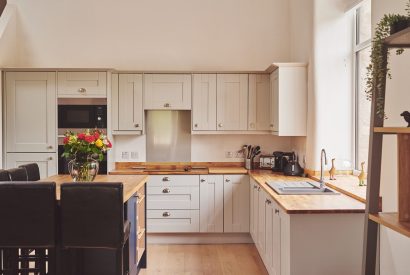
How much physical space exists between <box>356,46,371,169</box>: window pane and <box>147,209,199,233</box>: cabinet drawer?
206cm

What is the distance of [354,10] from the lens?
14.0ft

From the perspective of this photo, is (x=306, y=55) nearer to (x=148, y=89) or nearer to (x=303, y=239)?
(x=148, y=89)

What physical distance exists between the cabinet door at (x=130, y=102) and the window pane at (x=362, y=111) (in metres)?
2.64

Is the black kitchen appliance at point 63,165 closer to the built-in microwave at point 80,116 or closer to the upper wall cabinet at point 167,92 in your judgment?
the built-in microwave at point 80,116

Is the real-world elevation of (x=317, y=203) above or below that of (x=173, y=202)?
above

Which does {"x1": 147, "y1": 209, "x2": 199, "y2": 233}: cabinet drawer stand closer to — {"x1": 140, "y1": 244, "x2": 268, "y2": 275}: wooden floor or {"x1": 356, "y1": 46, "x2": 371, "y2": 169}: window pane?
{"x1": 140, "y1": 244, "x2": 268, "y2": 275}: wooden floor

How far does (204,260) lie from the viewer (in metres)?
4.41

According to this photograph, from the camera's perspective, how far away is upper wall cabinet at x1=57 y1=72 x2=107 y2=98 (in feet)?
16.3

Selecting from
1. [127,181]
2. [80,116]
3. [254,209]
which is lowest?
[254,209]

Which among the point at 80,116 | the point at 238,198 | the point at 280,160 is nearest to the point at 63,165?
the point at 80,116

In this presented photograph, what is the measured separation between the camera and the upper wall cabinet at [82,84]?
4.98 m

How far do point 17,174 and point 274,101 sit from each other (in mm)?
2952

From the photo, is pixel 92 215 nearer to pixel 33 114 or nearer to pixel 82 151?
pixel 82 151

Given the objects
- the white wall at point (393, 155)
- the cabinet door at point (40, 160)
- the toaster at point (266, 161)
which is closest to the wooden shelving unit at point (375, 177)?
the white wall at point (393, 155)
